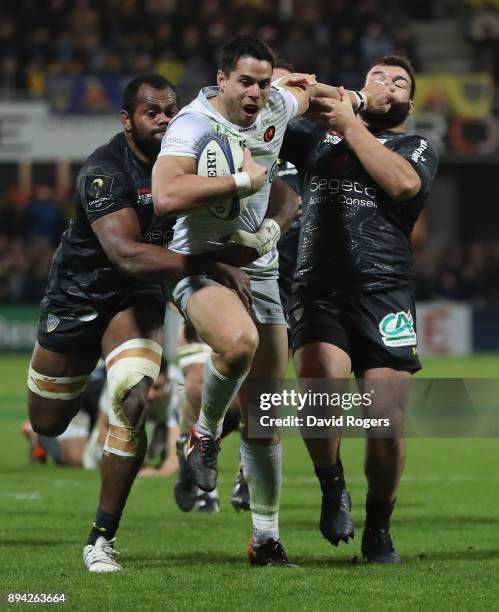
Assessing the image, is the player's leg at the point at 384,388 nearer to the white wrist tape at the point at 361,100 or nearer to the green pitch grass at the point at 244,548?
the green pitch grass at the point at 244,548

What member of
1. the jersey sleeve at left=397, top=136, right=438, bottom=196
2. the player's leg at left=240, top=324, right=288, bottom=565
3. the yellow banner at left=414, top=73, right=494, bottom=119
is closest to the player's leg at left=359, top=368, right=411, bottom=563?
the player's leg at left=240, top=324, right=288, bottom=565

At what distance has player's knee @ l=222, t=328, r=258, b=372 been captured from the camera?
5.65 m

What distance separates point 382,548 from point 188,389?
8.61 feet

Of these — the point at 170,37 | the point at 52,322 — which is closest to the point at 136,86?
the point at 52,322

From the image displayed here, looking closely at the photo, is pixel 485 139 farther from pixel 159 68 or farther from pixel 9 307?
pixel 9 307

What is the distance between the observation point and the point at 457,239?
1179 inches

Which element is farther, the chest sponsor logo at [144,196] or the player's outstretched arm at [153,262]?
the chest sponsor logo at [144,196]

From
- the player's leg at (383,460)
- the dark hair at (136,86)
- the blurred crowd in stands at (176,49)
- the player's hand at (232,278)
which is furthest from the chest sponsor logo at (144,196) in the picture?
the blurred crowd in stands at (176,49)

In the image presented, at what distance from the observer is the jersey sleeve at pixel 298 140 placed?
Result: 267 inches

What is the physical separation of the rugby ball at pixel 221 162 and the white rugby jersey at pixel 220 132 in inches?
1.4

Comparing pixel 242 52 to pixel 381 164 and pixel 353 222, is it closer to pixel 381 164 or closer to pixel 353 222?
pixel 381 164

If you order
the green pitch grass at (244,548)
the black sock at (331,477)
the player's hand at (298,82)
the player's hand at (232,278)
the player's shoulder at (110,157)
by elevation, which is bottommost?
the green pitch grass at (244,548)

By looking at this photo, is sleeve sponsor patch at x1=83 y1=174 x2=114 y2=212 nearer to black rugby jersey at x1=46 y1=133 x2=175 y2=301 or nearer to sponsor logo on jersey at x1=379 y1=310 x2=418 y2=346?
black rugby jersey at x1=46 y1=133 x2=175 y2=301

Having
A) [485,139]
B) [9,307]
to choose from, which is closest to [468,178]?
[485,139]
